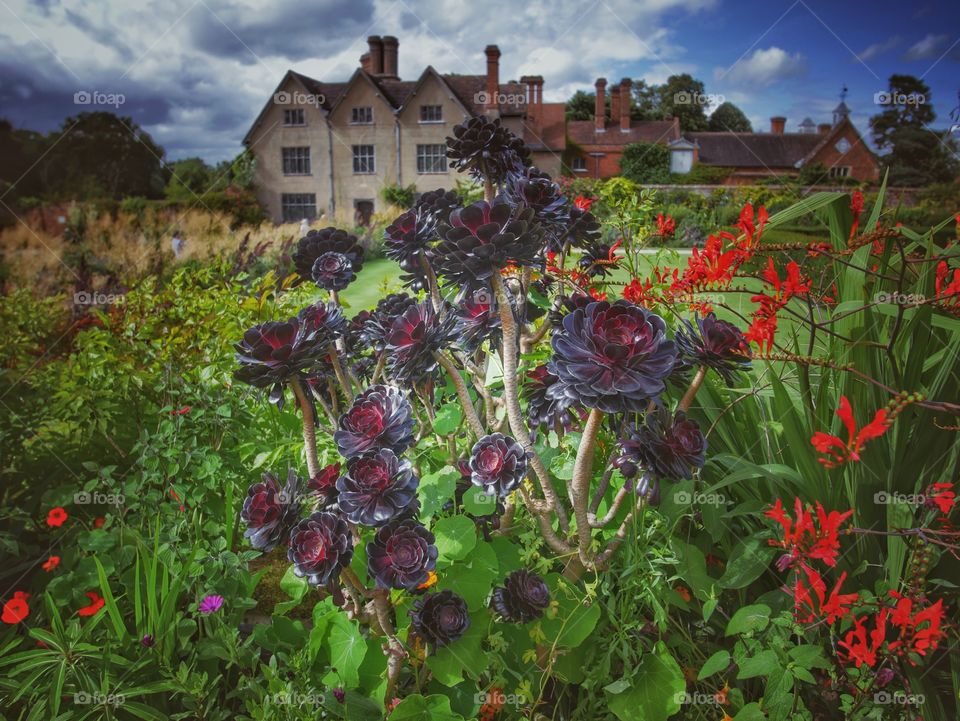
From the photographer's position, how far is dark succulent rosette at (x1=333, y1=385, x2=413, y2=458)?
1157 mm

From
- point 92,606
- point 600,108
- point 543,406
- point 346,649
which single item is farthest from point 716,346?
point 600,108

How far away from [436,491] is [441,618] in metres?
0.24

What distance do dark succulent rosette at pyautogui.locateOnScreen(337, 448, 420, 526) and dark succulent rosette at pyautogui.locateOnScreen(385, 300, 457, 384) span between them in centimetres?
16

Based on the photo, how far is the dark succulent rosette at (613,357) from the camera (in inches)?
40.6

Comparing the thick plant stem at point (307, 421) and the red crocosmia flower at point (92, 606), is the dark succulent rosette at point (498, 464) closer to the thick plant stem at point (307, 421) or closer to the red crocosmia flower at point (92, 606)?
the thick plant stem at point (307, 421)

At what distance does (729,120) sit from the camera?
28.3m

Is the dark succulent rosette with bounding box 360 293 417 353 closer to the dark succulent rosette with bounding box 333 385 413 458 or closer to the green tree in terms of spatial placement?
the dark succulent rosette with bounding box 333 385 413 458

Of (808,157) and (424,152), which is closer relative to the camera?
(424,152)

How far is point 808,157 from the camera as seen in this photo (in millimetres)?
26172

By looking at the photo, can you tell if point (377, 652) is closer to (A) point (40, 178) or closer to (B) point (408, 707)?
(B) point (408, 707)

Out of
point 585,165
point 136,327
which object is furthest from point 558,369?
point 585,165

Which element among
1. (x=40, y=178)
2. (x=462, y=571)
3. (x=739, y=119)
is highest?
(x=739, y=119)

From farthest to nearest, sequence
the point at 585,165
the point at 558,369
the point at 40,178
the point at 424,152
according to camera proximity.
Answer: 1. the point at 585,165
2. the point at 424,152
3. the point at 40,178
4. the point at 558,369

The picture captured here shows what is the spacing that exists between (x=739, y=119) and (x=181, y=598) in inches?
1262
